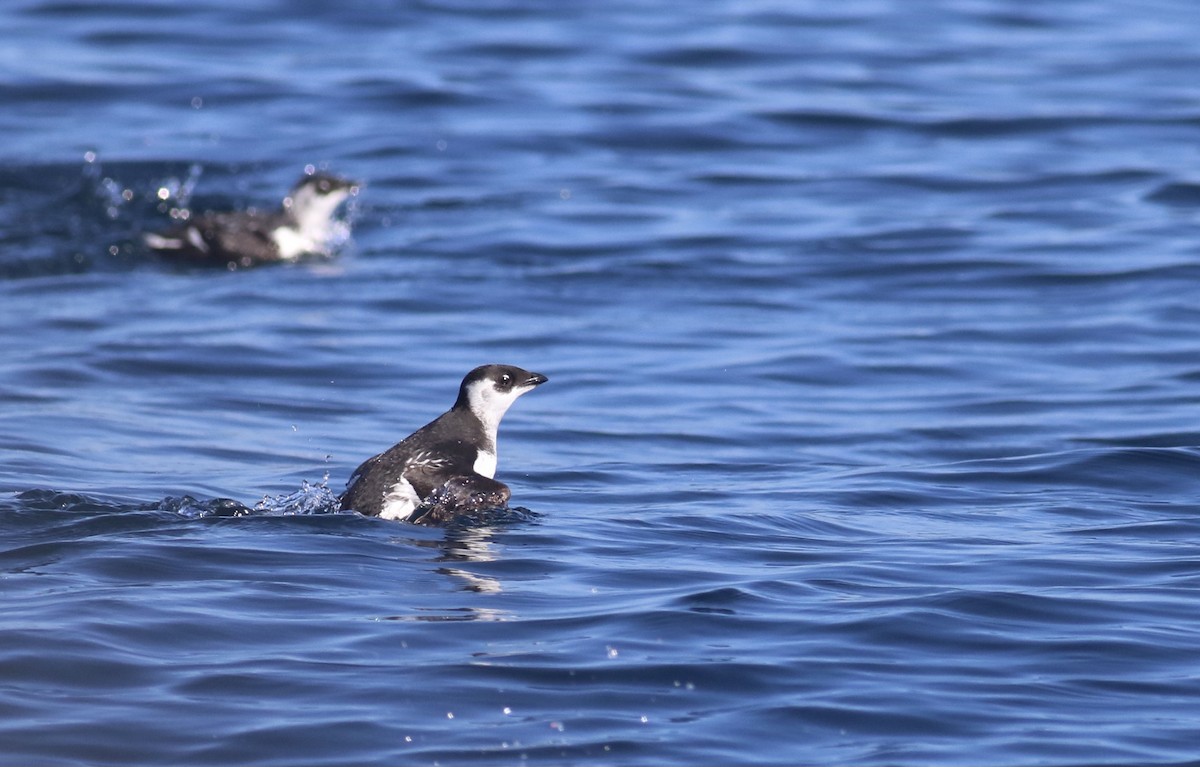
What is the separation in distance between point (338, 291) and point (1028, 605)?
9441 mm

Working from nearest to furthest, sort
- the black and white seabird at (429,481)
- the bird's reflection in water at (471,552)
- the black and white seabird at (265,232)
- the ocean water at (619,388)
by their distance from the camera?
the ocean water at (619,388)
the bird's reflection in water at (471,552)
the black and white seabird at (429,481)
the black and white seabird at (265,232)

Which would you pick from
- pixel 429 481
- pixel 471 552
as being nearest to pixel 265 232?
pixel 429 481

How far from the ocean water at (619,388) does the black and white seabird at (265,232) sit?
0.32 m

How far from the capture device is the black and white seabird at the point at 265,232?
1727 cm

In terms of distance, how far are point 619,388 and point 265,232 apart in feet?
19.9

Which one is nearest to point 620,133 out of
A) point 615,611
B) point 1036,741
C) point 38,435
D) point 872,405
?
point 872,405

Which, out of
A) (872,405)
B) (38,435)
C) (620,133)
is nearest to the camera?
(38,435)

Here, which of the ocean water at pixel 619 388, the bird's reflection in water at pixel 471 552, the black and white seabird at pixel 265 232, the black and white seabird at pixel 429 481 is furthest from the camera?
the black and white seabird at pixel 265 232

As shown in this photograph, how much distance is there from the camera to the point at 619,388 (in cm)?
1298

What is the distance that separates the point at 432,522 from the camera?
909 cm

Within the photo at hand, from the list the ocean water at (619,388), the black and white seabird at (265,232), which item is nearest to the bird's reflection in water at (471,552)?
the ocean water at (619,388)

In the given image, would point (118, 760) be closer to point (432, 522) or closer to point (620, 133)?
point (432, 522)

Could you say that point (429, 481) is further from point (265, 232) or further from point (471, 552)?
point (265, 232)

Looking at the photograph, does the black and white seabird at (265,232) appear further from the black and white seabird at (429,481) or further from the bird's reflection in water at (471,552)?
the bird's reflection in water at (471,552)
